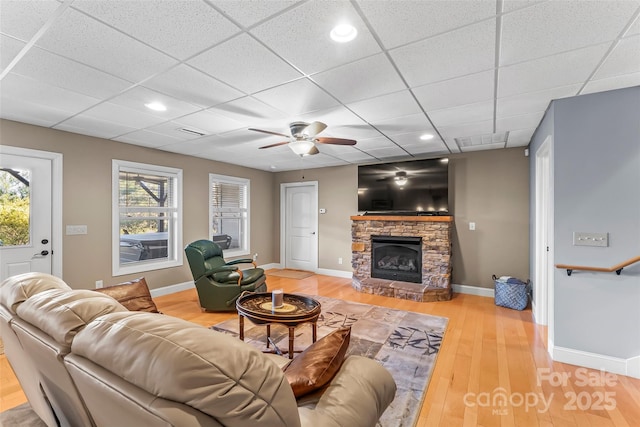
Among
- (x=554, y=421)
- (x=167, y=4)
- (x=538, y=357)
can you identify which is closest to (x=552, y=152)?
(x=538, y=357)

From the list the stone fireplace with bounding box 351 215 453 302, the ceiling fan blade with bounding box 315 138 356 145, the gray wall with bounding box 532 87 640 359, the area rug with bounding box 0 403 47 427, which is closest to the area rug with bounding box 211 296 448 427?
the stone fireplace with bounding box 351 215 453 302

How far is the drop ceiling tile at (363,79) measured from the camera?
2080 mm

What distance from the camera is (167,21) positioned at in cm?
163

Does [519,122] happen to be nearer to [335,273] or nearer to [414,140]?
[414,140]

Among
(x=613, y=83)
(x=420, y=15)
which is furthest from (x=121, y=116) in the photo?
(x=613, y=83)

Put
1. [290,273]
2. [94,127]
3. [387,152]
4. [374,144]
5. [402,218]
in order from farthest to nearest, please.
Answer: [290,273] < [402,218] < [387,152] < [374,144] < [94,127]

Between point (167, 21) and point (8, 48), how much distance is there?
3.92 ft

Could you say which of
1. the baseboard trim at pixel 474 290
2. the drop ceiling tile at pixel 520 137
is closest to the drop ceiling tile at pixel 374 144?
the drop ceiling tile at pixel 520 137

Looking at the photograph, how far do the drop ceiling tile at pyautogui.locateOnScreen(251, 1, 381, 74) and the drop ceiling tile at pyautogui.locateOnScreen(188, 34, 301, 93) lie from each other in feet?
0.32

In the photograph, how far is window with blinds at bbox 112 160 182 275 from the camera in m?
4.34

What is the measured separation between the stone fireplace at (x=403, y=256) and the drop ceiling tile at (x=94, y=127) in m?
3.85

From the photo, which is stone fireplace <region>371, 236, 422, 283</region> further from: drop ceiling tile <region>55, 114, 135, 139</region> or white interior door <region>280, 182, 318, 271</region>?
drop ceiling tile <region>55, 114, 135, 139</region>

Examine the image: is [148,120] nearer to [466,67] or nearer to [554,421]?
[466,67]

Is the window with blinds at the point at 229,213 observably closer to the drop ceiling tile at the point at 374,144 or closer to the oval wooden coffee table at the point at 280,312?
the drop ceiling tile at the point at 374,144
